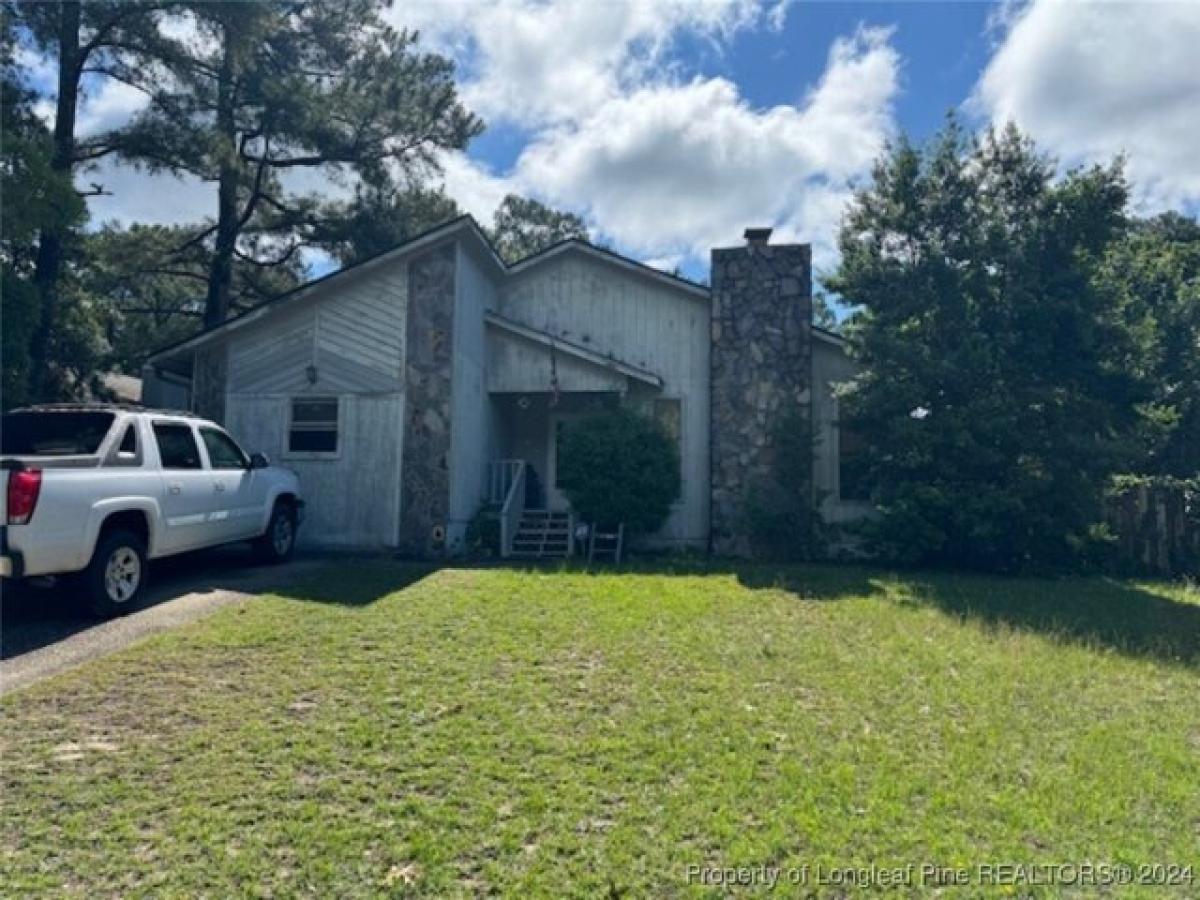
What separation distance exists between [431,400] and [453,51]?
13.8m

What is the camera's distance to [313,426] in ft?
Answer: 41.4

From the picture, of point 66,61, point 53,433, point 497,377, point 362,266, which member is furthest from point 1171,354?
point 66,61

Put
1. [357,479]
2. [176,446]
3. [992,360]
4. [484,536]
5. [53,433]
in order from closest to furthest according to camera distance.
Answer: [53,433]
[176,446]
[992,360]
[357,479]
[484,536]

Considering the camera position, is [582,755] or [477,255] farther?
[477,255]

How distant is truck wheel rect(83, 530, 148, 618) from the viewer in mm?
6719

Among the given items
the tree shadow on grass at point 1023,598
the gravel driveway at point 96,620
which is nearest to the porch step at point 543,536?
the tree shadow on grass at point 1023,598

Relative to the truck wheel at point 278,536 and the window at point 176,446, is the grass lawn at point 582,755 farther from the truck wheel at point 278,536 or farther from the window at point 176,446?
the truck wheel at point 278,536

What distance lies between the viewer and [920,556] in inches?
459

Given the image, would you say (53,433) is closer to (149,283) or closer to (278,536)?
(278,536)

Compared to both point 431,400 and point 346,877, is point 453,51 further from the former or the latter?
point 346,877

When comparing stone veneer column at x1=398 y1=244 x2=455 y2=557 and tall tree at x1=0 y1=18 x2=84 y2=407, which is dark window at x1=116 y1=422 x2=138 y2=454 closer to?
stone veneer column at x1=398 y1=244 x2=455 y2=557

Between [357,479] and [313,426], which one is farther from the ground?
[313,426]

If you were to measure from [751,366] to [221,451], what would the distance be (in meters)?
8.78

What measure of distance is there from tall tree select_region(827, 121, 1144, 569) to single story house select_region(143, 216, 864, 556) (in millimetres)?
1478
